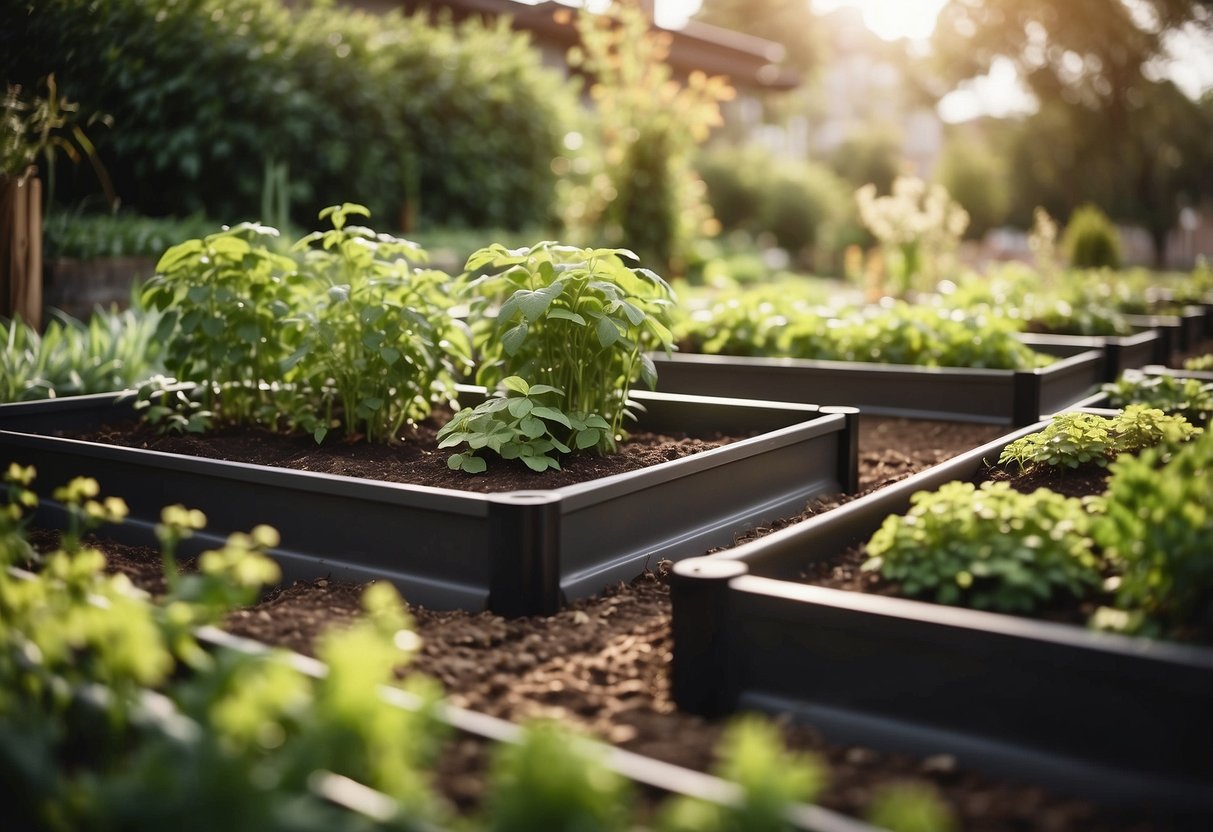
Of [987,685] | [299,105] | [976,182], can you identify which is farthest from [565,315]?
[976,182]

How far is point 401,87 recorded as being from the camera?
943 cm

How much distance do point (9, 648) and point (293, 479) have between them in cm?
135

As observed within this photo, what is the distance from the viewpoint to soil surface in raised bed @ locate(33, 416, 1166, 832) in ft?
5.74

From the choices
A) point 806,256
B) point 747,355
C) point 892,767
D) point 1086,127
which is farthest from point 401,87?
point 1086,127

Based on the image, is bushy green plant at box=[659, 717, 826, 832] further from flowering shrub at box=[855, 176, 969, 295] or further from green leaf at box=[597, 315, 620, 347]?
flowering shrub at box=[855, 176, 969, 295]

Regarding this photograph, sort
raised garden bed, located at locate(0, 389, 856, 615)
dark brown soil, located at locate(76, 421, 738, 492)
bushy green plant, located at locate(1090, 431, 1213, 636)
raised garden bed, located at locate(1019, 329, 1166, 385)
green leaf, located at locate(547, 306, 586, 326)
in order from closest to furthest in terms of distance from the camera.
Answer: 1. bushy green plant, located at locate(1090, 431, 1213, 636)
2. raised garden bed, located at locate(0, 389, 856, 615)
3. green leaf, located at locate(547, 306, 586, 326)
4. dark brown soil, located at locate(76, 421, 738, 492)
5. raised garden bed, located at locate(1019, 329, 1166, 385)

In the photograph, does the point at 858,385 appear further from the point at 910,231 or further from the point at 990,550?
the point at 910,231

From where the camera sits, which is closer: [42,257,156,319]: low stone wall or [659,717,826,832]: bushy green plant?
[659,717,826,832]: bushy green plant

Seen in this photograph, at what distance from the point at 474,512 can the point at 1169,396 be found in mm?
2822

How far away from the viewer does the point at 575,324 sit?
3.58m

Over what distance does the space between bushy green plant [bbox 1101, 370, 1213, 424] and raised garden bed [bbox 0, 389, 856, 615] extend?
1.19 m

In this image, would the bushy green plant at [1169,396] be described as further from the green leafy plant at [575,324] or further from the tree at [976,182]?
the tree at [976,182]

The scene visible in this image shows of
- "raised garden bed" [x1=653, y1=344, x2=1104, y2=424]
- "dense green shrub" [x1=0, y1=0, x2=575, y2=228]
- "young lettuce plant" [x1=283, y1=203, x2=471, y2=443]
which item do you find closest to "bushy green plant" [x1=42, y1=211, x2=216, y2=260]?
"dense green shrub" [x1=0, y1=0, x2=575, y2=228]

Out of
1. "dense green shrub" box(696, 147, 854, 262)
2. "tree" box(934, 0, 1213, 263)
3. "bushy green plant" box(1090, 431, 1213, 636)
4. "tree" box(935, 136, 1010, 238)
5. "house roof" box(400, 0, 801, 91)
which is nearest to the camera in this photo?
"bushy green plant" box(1090, 431, 1213, 636)
